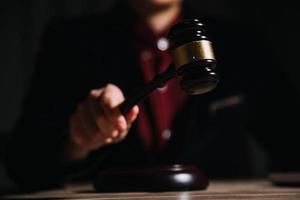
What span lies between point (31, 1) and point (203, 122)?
35.8 inches

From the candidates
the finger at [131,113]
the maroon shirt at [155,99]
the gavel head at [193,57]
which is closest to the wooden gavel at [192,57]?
the gavel head at [193,57]

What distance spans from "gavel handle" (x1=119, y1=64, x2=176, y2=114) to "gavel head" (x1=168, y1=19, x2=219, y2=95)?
20 millimetres

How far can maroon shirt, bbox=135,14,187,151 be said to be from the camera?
119cm

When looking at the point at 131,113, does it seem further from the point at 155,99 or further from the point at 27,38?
the point at 27,38

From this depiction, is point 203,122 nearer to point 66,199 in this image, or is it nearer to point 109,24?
point 109,24

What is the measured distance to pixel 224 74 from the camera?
1308mm

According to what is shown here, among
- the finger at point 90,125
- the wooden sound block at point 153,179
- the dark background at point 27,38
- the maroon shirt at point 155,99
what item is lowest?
the wooden sound block at point 153,179

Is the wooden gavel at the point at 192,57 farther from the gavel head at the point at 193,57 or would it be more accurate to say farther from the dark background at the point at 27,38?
the dark background at the point at 27,38

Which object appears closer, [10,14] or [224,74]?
[224,74]

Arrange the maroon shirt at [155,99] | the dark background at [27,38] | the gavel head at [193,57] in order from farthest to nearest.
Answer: the dark background at [27,38] < the maroon shirt at [155,99] < the gavel head at [193,57]

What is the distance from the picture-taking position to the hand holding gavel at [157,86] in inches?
20.9

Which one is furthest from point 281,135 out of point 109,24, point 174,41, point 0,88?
point 0,88

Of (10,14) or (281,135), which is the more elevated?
(10,14)

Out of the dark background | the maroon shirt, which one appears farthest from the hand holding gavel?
Answer: the dark background
